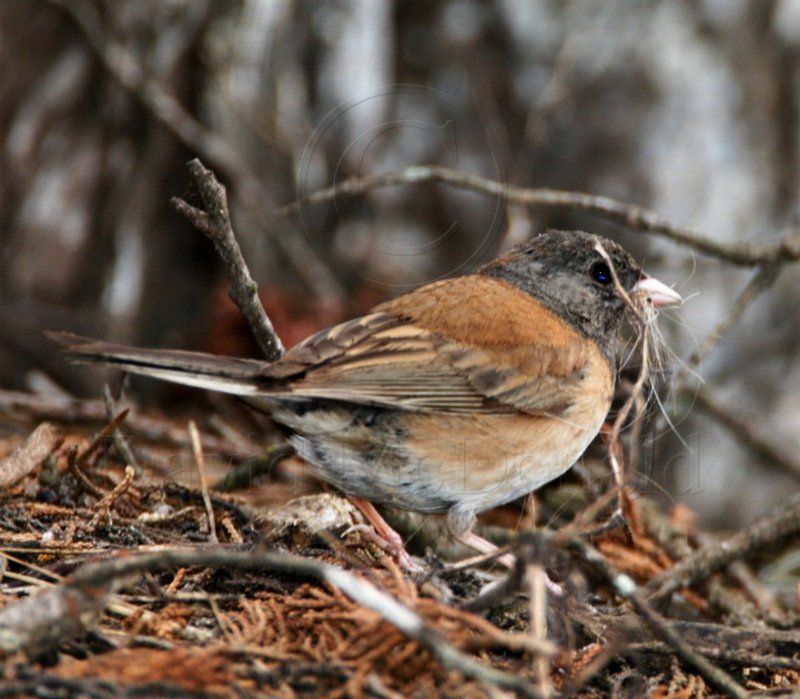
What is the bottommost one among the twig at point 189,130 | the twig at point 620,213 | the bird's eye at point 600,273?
the bird's eye at point 600,273

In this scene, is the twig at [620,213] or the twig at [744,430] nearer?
the twig at [620,213]

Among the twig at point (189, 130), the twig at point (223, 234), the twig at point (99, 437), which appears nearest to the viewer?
the twig at point (223, 234)

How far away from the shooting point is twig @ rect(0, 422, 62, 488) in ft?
9.11

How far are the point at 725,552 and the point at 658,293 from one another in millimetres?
Result: 832

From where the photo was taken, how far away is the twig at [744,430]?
4125 millimetres

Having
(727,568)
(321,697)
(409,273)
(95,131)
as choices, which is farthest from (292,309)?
(321,697)

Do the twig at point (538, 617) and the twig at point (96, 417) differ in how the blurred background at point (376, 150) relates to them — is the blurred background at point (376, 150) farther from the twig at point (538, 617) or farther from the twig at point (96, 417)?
the twig at point (538, 617)

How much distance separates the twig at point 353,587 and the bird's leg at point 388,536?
73cm

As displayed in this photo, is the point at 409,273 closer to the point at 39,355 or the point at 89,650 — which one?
the point at 39,355

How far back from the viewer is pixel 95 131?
16.1ft

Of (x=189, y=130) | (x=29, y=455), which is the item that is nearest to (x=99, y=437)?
(x=29, y=455)

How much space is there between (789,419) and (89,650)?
4206 millimetres

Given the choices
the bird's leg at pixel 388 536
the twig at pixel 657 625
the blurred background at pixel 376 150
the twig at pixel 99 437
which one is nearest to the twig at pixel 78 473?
the twig at pixel 99 437

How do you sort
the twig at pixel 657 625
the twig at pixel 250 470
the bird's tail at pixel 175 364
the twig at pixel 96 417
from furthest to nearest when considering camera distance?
1. the twig at pixel 96 417
2. the twig at pixel 250 470
3. the bird's tail at pixel 175 364
4. the twig at pixel 657 625
